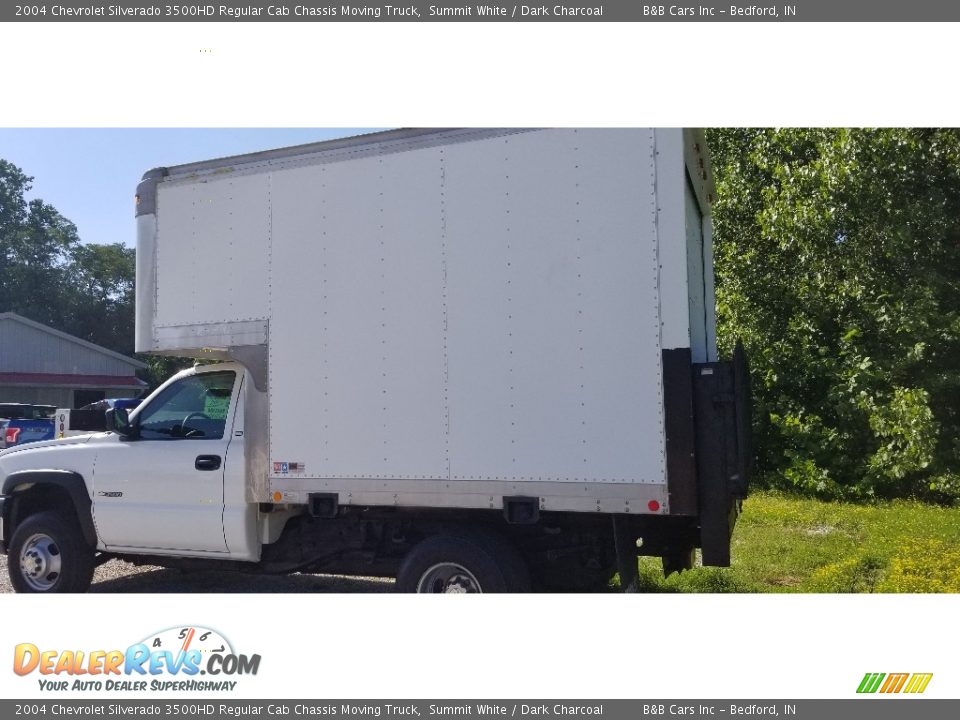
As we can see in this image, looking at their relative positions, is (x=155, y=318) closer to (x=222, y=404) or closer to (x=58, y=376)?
(x=222, y=404)

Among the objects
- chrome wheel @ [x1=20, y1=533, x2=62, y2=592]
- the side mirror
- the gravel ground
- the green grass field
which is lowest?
the gravel ground

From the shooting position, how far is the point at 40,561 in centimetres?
671

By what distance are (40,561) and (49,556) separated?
0.10 m

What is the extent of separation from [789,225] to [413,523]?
376 inches

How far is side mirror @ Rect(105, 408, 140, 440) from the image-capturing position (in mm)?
6441

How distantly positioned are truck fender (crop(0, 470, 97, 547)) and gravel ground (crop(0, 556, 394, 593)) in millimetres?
1122

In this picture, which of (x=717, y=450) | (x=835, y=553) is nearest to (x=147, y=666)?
(x=717, y=450)

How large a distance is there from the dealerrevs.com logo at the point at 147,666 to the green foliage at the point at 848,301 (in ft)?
33.7

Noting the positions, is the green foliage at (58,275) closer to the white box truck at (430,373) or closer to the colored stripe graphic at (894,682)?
the white box truck at (430,373)

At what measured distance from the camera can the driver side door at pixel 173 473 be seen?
6078mm

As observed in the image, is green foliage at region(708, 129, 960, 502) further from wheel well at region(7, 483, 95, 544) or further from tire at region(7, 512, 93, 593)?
wheel well at region(7, 483, 95, 544)

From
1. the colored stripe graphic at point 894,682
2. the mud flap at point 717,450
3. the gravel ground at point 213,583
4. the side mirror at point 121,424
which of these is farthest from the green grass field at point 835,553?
the side mirror at point 121,424

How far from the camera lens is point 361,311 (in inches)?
217

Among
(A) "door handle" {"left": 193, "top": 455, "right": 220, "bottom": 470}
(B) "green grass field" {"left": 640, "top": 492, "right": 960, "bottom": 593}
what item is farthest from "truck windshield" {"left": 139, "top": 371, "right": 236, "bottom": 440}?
(B) "green grass field" {"left": 640, "top": 492, "right": 960, "bottom": 593}
